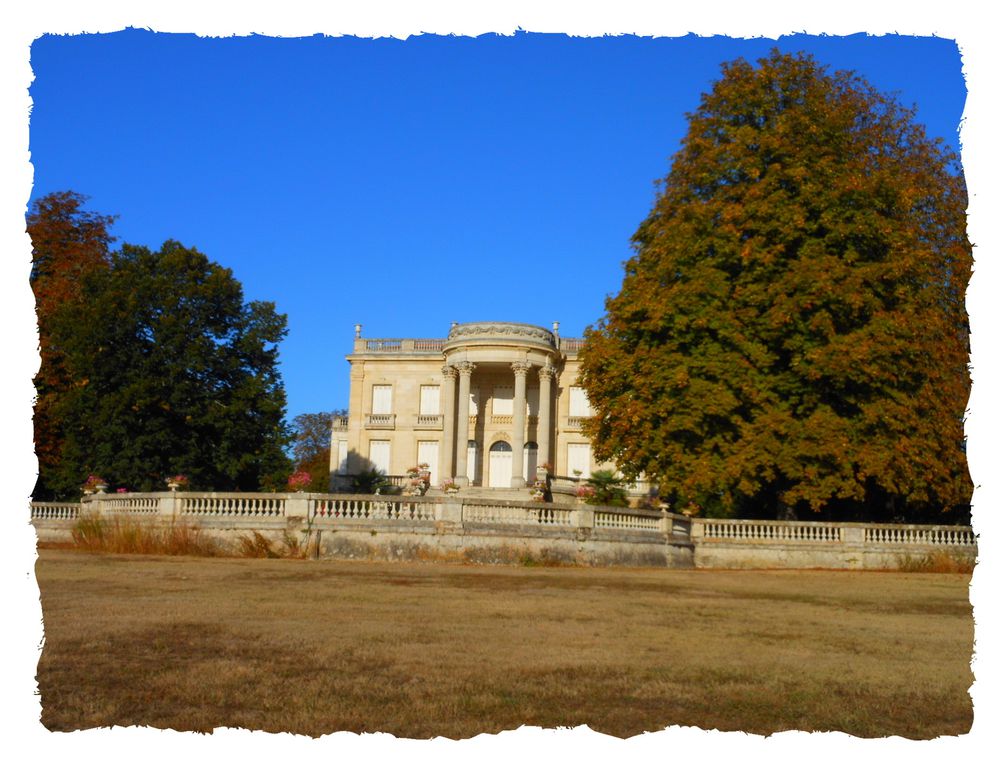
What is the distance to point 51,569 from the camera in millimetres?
13484

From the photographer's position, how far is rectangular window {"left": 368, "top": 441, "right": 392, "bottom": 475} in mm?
54594

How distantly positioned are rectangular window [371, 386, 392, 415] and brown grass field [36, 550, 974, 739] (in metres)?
41.4

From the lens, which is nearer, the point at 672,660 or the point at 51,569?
the point at 672,660

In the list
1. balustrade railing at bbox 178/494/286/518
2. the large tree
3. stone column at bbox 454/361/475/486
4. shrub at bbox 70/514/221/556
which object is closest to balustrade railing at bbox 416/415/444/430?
stone column at bbox 454/361/475/486

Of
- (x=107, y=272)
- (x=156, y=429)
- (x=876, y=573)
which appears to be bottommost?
(x=876, y=573)

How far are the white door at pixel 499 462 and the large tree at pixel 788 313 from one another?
26944 mm

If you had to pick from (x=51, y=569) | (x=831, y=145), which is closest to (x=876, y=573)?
(x=831, y=145)

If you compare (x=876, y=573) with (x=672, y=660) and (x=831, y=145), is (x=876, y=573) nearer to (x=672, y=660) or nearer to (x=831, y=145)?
(x=831, y=145)

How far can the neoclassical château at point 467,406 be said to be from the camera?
49969 mm

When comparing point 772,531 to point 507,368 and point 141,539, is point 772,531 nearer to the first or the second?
point 141,539

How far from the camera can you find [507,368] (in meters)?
51.8

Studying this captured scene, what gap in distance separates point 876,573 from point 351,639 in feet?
54.5

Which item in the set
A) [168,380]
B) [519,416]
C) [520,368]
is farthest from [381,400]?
[168,380]

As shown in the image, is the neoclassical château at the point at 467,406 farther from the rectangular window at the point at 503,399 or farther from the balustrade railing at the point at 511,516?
the balustrade railing at the point at 511,516
